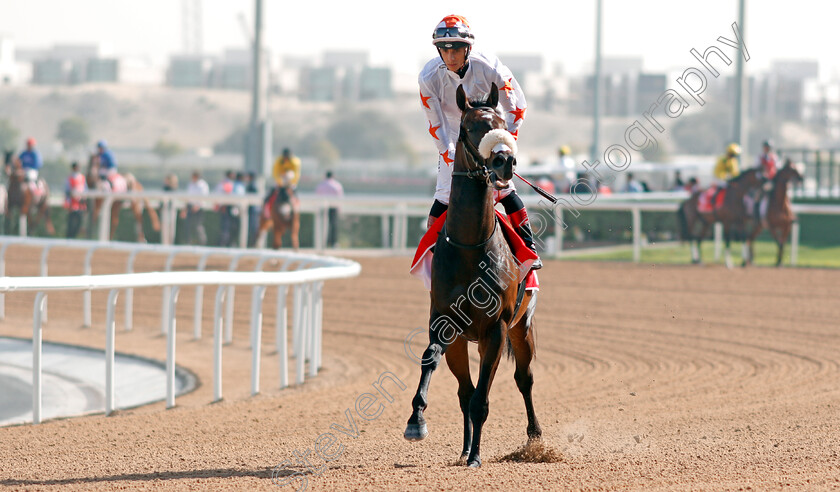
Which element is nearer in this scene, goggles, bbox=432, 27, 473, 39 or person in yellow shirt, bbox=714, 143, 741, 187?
goggles, bbox=432, 27, 473, 39

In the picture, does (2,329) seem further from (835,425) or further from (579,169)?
(579,169)

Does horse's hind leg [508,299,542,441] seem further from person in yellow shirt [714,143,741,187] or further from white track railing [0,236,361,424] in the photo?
person in yellow shirt [714,143,741,187]

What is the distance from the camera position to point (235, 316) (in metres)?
10.9

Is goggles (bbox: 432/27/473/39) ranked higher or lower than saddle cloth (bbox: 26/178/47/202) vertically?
higher

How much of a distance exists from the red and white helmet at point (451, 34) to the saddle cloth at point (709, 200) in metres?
13.2

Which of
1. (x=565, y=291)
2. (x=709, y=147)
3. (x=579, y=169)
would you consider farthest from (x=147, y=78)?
(x=565, y=291)

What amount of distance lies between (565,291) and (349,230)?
6.60m

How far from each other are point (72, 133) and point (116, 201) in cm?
8465

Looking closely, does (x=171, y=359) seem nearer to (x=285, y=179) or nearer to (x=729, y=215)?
(x=285, y=179)

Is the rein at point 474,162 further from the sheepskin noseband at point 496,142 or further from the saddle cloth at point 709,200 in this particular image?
the saddle cloth at point 709,200

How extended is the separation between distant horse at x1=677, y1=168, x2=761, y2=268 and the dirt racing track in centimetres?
500

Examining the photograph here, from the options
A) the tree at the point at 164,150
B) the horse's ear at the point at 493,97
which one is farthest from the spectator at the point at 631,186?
the tree at the point at 164,150

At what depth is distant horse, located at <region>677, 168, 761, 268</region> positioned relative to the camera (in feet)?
55.4

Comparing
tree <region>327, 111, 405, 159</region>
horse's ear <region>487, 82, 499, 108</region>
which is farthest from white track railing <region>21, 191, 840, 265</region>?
tree <region>327, 111, 405, 159</region>
